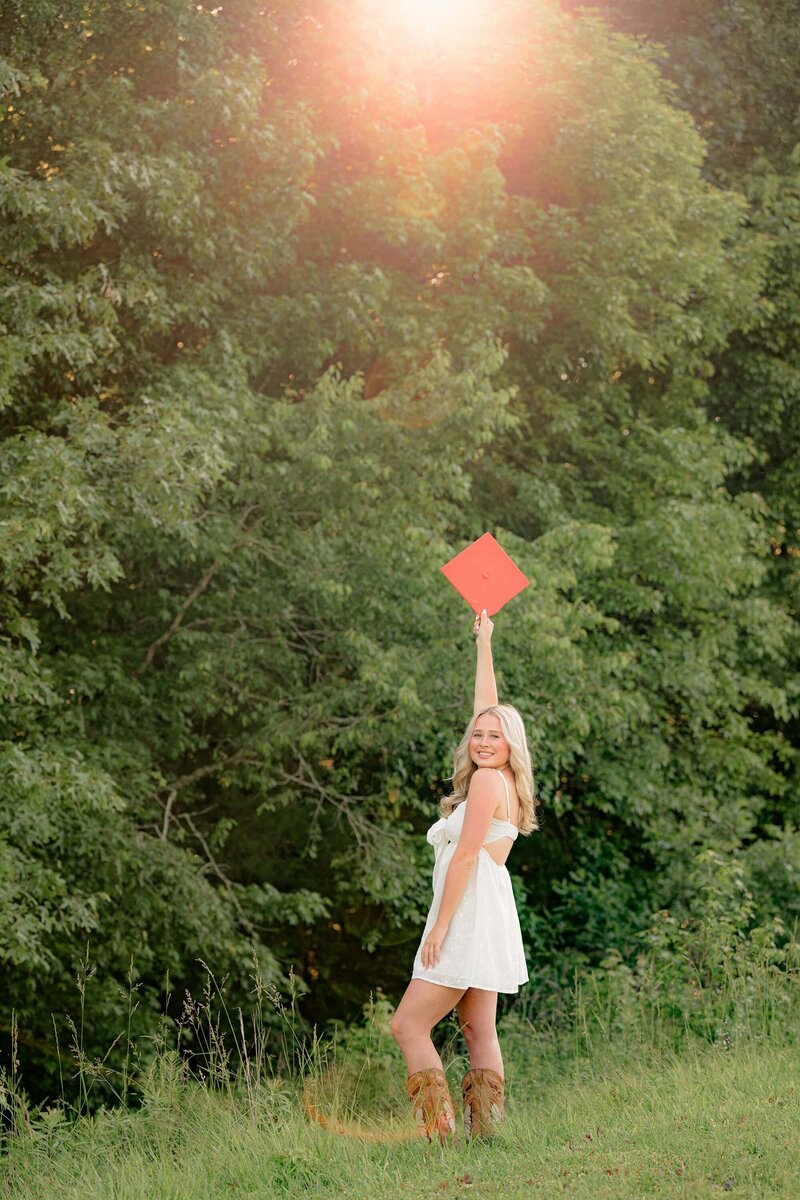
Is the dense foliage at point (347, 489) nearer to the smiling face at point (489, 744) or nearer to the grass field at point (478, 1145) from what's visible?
the grass field at point (478, 1145)

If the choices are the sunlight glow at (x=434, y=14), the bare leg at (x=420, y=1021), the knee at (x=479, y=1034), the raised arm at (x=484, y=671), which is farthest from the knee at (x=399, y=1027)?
the sunlight glow at (x=434, y=14)

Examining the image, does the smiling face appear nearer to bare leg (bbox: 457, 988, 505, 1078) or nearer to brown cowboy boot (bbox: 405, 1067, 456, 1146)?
bare leg (bbox: 457, 988, 505, 1078)

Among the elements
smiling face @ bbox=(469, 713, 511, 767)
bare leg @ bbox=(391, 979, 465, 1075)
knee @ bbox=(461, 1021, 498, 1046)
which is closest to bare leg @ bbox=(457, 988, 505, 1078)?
knee @ bbox=(461, 1021, 498, 1046)

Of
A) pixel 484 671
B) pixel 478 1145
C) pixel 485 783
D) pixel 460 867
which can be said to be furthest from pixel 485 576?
pixel 478 1145

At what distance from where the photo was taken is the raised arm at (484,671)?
201 inches

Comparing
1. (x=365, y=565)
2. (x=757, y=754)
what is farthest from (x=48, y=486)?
(x=757, y=754)

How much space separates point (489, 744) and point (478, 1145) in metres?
1.29

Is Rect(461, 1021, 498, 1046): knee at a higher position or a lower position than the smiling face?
lower

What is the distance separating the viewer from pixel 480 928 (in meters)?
4.46

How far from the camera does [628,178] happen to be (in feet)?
44.8

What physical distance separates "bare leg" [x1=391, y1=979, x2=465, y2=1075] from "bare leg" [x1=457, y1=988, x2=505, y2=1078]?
105 mm

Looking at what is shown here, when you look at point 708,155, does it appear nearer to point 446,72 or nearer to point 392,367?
point 446,72

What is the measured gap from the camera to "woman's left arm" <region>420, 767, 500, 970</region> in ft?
14.5

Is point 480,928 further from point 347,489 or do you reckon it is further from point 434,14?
point 434,14
